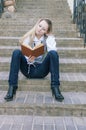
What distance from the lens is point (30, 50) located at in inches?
174

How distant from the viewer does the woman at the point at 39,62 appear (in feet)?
14.0

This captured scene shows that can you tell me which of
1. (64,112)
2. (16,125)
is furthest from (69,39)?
(16,125)

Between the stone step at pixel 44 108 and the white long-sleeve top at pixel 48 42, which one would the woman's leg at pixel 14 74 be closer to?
the stone step at pixel 44 108

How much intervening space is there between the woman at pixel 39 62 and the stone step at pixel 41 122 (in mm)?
300

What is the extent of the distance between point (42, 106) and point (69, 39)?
9.78 ft

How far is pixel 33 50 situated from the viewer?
4430 millimetres

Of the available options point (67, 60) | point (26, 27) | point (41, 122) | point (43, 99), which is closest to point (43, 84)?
point (43, 99)

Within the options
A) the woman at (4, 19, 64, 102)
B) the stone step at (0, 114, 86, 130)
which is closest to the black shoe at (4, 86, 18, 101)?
the woman at (4, 19, 64, 102)

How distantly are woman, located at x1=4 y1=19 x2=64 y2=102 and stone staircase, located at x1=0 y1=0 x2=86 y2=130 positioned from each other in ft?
0.36

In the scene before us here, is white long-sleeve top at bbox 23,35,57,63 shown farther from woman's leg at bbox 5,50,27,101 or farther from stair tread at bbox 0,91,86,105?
stair tread at bbox 0,91,86,105

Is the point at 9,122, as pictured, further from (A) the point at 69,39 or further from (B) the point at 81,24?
(B) the point at 81,24

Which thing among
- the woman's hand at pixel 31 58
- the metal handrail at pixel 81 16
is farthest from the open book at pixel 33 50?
the metal handrail at pixel 81 16

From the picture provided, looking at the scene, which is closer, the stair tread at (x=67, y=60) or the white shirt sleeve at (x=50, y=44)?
the white shirt sleeve at (x=50, y=44)

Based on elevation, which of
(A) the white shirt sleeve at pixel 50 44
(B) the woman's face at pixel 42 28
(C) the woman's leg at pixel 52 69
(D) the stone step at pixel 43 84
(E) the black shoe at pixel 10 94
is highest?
(B) the woman's face at pixel 42 28
